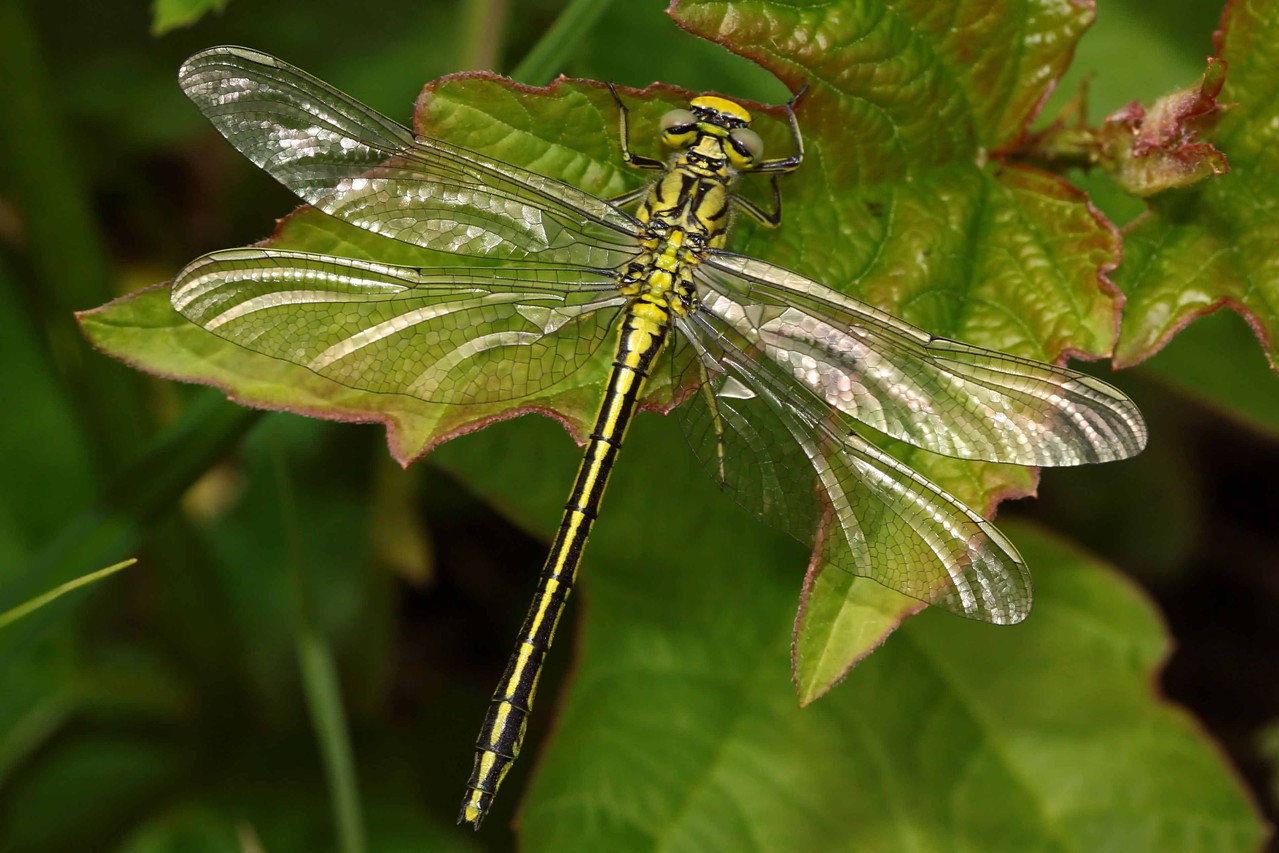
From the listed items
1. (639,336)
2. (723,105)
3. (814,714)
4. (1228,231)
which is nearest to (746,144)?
(723,105)

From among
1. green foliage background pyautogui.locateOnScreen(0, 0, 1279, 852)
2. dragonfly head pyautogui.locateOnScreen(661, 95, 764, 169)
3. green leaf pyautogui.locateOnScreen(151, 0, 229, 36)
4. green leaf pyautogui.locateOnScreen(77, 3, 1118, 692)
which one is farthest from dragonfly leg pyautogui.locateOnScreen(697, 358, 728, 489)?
green leaf pyautogui.locateOnScreen(151, 0, 229, 36)

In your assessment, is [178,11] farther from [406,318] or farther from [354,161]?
[406,318]

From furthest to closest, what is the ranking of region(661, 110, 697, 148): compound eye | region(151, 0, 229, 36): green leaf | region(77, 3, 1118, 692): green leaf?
1. region(151, 0, 229, 36): green leaf
2. region(661, 110, 697, 148): compound eye
3. region(77, 3, 1118, 692): green leaf

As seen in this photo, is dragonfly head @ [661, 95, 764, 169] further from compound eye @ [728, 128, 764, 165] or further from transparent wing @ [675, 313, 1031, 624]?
transparent wing @ [675, 313, 1031, 624]

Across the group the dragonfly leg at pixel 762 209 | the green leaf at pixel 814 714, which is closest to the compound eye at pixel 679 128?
the dragonfly leg at pixel 762 209

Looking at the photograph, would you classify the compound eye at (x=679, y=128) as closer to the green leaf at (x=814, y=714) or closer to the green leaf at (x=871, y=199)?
the green leaf at (x=871, y=199)

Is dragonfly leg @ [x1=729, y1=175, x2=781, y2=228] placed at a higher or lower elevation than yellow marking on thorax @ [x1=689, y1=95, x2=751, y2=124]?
lower
